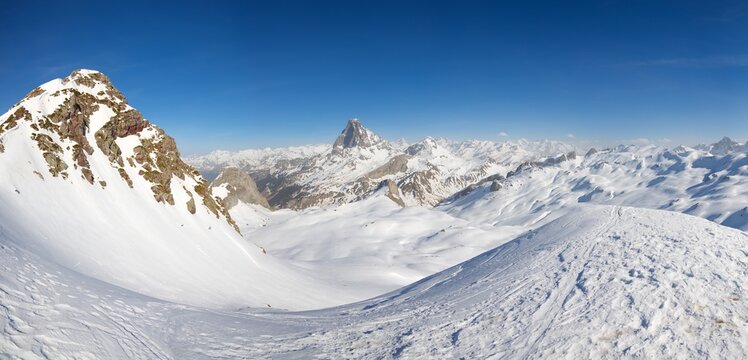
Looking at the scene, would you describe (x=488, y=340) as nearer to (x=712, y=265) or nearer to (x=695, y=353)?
(x=695, y=353)

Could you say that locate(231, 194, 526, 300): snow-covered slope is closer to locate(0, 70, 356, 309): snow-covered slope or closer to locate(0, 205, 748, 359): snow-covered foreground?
locate(0, 70, 356, 309): snow-covered slope

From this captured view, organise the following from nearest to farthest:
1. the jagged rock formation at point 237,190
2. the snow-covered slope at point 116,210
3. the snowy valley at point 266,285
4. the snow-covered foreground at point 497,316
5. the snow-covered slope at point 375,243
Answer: the snow-covered foreground at point 497,316 → the snowy valley at point 266,285 → the snow-covered slope at point 116,210 → the snow-covered slope at point 375,243 → the jagged rock formation at point 237,190

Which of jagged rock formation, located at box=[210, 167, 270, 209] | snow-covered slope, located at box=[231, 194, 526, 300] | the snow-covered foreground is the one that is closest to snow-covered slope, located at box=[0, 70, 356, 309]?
snow-covered slope, located at box=[231, 194, 526, 300]

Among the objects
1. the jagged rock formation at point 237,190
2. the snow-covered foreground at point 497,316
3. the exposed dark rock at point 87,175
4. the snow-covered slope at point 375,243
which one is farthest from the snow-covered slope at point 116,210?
the jagged rock formation at point 237,190

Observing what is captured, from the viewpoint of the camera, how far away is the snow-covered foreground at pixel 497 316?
11.0 meters

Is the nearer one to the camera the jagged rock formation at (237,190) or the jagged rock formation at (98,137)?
the jagged rock formation at (98,137)

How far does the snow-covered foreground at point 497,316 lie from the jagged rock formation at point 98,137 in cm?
2394

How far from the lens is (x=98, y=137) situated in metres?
44.2

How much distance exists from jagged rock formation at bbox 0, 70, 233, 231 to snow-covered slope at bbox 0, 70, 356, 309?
150 millimetres

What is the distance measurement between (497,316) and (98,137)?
4911 centimetres

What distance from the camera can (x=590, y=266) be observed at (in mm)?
16531

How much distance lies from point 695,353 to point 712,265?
6.40 metres

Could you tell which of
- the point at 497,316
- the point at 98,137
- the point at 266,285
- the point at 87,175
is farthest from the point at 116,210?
the point at 497,316

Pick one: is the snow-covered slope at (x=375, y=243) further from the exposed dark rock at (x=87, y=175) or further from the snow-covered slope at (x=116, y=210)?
the exposed dark rock at (x=87, y=175)
